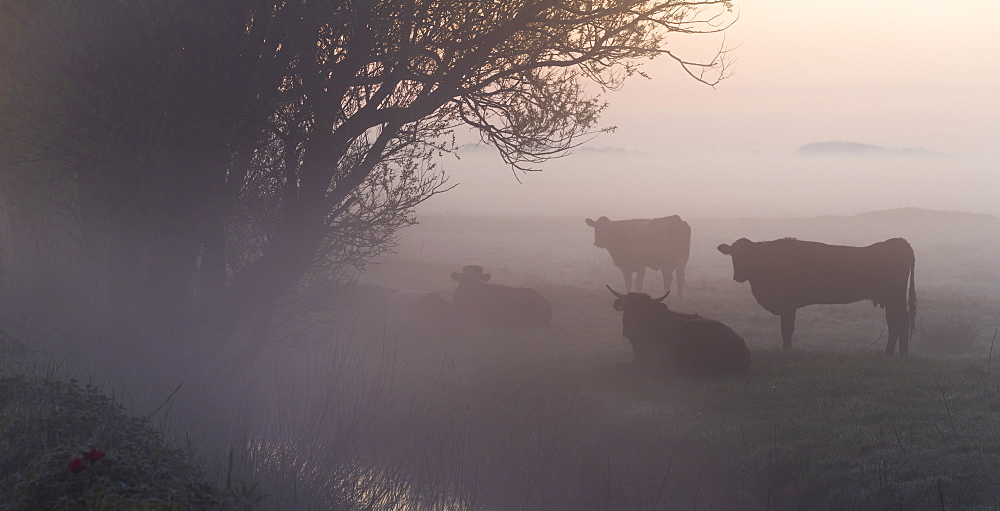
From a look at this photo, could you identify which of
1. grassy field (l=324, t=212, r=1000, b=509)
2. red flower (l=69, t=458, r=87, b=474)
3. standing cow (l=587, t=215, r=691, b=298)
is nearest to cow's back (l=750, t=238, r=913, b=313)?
grassy field (l=324, t=212, r=1000, b=509)

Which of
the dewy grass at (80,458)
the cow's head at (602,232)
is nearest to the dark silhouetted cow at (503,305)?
the cow's head at (602,232)

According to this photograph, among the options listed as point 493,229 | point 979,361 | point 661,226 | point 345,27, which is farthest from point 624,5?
point 493,229

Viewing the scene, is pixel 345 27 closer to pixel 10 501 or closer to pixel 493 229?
pixel 10 501

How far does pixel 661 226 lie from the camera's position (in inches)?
1005

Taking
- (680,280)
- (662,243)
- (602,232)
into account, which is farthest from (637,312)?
(602,232)

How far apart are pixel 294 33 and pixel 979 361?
10.5 m

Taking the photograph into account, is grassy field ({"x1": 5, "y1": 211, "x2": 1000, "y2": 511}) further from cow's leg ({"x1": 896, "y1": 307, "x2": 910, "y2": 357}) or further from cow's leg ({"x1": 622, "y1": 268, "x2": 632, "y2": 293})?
cow's leg ({"x1": 622, "y1": 268, "x2": 632, "y2": 293})

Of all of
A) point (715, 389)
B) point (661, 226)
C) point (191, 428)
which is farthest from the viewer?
point (661, 226)

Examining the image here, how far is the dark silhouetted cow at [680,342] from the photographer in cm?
1176

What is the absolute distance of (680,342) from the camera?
482 inches

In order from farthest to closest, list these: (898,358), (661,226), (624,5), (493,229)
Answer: (493,229)
(661,226)
(898,358)
(624,5)

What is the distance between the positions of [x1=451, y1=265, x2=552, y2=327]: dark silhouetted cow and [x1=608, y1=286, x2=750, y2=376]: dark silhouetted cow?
5.51 m

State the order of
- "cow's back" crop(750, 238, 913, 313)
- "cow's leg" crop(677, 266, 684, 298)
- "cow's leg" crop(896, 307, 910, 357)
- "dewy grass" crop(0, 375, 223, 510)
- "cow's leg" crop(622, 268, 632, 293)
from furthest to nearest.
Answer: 1. "cow's leg" crop(622, 268, 632, 293)
2. "cow's leg" crop(677, 266, 684, 298)
3. "cow's back" crop(750, 238, 913, 313)
4. "cow's leg" crop(896, 307, 910, 357)
5. "dewy grass" crop(0, 375, 223, 510)

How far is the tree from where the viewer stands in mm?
9578
